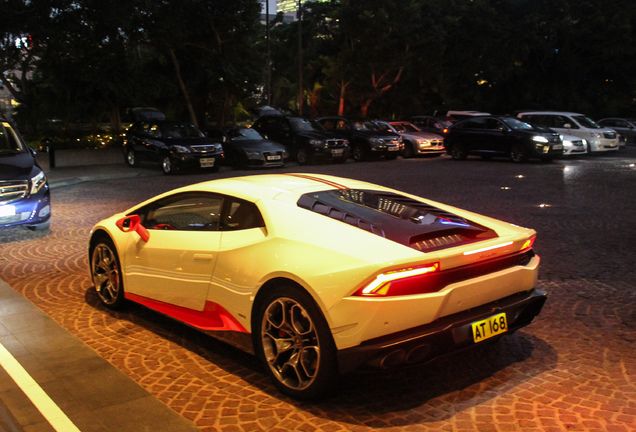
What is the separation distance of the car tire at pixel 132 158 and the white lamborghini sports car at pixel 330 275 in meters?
16.5

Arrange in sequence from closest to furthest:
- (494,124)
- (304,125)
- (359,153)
A: (494,124), (304,125), (359,153)

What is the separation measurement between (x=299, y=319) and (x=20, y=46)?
2231cm

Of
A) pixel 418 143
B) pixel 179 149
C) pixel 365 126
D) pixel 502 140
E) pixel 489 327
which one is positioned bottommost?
pixel 489 327

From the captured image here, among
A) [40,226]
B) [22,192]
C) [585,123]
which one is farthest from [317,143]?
[22,192]

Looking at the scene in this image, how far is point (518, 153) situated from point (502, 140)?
782 millimetres

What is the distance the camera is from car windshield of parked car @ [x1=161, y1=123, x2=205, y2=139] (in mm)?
19703

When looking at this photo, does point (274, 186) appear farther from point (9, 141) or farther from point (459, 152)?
point (459, 152)

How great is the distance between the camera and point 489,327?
3.89 meters

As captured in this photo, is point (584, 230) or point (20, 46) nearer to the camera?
point (584, 230)

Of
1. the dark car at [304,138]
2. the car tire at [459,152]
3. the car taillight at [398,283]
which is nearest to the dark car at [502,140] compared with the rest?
the car tire at [459,152]

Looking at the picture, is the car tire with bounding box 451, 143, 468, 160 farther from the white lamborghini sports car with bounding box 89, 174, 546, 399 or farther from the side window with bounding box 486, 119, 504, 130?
the white lamborghini sports car with bounding box 89, 174, 546, 399

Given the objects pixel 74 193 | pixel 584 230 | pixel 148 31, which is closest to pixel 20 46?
pixel 148 31

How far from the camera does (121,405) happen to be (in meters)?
3.77

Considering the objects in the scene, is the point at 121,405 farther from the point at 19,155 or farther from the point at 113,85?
the point at 113,85
